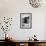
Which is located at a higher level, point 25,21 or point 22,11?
point 22,11

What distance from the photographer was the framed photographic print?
5.10 m

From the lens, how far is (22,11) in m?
5.11

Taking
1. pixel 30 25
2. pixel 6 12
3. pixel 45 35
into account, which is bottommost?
pixel 45 35

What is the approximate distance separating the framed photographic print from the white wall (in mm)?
124

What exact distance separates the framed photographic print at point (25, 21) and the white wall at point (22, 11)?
0.12m

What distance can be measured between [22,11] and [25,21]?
1.42 ft

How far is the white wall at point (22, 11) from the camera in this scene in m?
5.07

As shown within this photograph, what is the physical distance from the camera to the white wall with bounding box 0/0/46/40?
16.6 ft

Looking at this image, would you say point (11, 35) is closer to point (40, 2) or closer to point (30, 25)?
point (30, 25)

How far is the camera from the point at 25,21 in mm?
5105

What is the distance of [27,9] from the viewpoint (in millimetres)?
5109

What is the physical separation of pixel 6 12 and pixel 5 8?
171 mm

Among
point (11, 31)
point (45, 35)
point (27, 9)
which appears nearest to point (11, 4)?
point (27, 9)

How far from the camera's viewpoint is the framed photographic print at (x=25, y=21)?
5.10m
